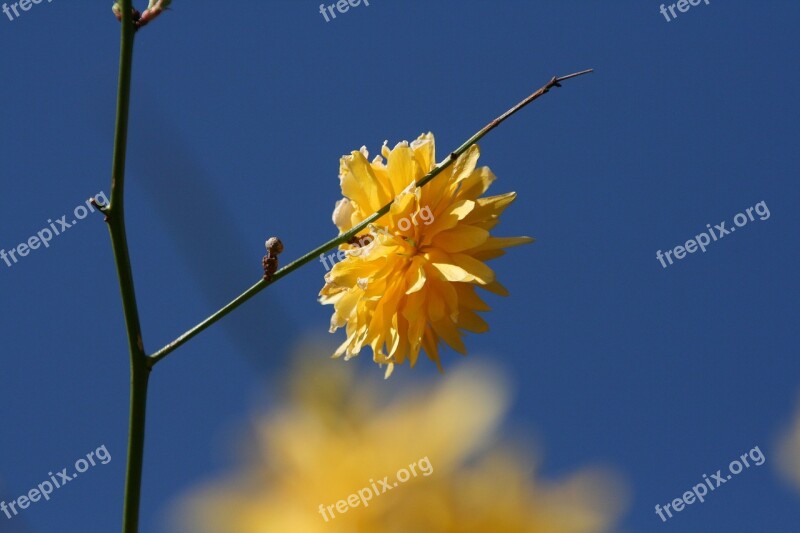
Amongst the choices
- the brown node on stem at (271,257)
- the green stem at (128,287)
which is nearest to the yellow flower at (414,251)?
the brown node on stem at (271,257)

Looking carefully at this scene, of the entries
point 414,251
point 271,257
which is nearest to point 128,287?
point 271,257

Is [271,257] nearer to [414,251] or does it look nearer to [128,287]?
[128,287]

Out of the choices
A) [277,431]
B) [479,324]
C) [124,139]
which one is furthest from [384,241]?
[277,431]

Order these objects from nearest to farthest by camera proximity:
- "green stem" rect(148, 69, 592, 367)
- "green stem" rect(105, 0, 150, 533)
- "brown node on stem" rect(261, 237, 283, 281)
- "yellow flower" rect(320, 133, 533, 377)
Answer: "green stem" rect(105, 0, 150, 533), "green stem" rect(148, 69, 592, 367), "brown node on stem" rect(261, 237, 283, 281), "yellow flower" rect(320, 133, 533, 377)

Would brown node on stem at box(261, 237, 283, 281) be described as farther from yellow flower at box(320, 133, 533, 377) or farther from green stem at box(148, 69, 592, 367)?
yellow flower at box(320, 133, 533, 377)

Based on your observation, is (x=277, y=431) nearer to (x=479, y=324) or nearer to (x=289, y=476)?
(x=289, y=476)

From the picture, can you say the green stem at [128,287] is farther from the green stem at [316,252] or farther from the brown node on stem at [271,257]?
the brown node on stem at [271,257]

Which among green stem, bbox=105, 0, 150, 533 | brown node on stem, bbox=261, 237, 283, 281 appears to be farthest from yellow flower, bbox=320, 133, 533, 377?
green stem, bbox=105, 0, 150, 533
